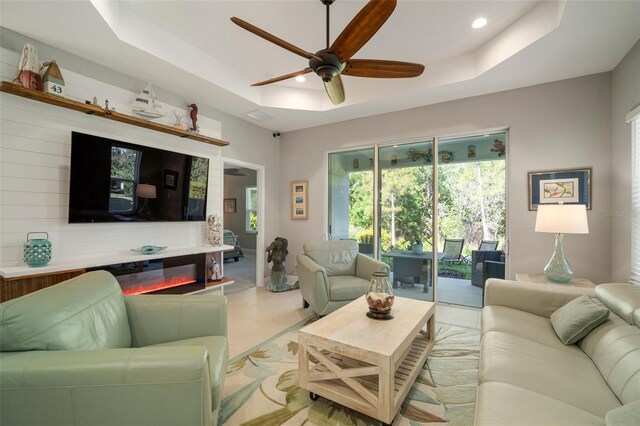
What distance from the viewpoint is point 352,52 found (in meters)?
1.93

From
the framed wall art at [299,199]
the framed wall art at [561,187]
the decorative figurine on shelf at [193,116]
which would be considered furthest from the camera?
the framed wall art at [299,199]

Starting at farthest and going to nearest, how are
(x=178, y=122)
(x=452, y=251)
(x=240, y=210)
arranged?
(x=240, y=210) → (x=452, y=251) → (x=178, y=122)

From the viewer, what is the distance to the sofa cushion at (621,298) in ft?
5.30

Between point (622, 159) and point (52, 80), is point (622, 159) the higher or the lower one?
the lower one

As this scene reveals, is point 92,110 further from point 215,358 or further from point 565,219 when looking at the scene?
point 565,219

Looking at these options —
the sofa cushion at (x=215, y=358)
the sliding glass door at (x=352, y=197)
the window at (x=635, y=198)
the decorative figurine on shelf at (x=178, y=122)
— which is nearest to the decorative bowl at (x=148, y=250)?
the decorative figurine on shelf at (x=178, y=122)

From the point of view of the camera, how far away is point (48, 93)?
2.55 meters

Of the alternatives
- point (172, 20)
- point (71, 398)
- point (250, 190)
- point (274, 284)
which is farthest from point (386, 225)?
point (250, 190)

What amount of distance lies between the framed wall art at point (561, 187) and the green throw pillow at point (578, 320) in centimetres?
182

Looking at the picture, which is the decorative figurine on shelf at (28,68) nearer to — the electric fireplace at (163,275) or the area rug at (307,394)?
the electric fireplace at (163,275)

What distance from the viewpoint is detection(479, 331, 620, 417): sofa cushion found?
4.19ft

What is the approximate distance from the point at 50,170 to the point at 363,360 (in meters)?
3.33

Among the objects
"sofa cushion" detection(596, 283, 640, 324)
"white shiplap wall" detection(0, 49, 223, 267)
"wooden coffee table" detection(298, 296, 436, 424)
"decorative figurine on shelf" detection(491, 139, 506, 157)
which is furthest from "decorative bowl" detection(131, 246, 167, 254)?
"decorative figurine on shelf" detection(491, 139, 506, 157)

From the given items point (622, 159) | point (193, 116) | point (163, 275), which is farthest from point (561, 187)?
point (163, 275)
